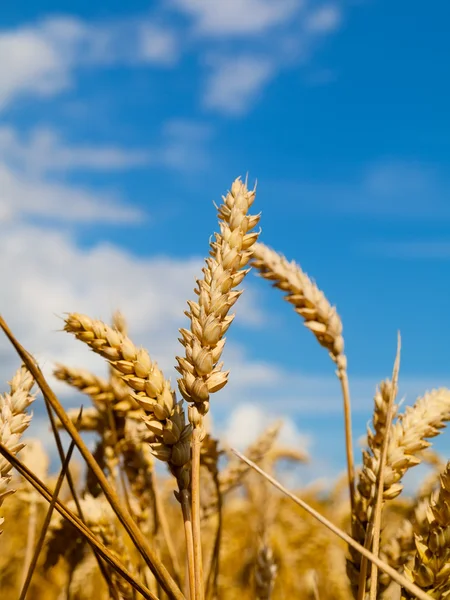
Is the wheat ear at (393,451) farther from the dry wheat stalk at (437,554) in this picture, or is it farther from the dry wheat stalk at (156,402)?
the dry wheat stalk at (156,402)

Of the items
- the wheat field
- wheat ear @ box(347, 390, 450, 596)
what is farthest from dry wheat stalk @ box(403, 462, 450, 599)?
wheat ear @ box(347, 390, 450, 596)

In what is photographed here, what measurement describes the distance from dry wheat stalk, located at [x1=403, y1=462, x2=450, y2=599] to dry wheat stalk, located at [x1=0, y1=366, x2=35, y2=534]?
637mm

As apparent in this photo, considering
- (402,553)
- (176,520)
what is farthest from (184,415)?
(176,520)

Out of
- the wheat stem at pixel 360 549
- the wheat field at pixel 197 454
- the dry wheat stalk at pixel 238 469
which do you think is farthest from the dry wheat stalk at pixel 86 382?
the wheat stem at pixel 360 549

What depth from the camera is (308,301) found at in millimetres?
1738

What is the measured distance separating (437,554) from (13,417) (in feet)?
2.28

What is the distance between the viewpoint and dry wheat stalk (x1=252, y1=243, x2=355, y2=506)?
5.58ft

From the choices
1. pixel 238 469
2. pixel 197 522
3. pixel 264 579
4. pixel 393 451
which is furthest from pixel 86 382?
pixel 197 522

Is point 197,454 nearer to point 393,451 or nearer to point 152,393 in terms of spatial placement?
point 152,393

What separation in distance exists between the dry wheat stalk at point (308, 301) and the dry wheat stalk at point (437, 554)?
57 cm

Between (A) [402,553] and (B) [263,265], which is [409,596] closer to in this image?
(A) [402,553]

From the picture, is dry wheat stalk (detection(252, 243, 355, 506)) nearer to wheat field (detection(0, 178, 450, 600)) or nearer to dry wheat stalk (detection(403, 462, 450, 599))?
wheat field (detection(0, 178, 450, 600))

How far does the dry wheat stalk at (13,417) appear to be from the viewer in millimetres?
967

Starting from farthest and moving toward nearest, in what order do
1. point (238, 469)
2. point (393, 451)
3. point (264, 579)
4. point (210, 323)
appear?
point (238, 469) < point (264, 579) < point (393, 451) < point (210, 323)
